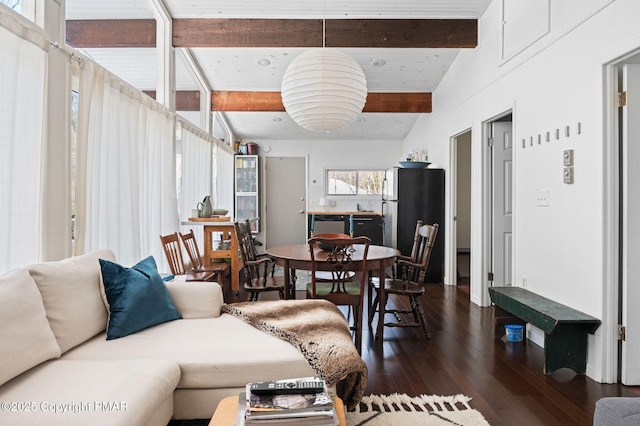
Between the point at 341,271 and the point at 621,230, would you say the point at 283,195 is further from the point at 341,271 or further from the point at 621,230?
the point at 621,230

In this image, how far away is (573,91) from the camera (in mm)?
2709

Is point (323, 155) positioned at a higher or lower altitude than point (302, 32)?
lower

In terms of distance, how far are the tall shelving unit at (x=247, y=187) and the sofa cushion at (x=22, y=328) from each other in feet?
19.9

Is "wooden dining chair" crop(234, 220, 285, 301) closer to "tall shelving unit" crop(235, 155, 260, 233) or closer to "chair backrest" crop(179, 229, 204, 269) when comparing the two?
"chair backrest" crop(179, 229, 204, 269)

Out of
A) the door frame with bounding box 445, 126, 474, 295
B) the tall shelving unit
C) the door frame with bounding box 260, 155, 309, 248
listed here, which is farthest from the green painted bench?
the tall shelving unit

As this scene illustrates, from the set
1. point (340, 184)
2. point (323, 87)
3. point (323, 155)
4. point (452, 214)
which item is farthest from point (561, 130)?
point (323, 155)

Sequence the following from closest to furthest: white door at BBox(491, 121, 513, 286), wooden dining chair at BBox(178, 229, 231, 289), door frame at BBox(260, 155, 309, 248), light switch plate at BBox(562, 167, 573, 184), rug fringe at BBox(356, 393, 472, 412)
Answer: rug fringe at BBox(356, 393, 472, 412) → light switch plate at BBox(562, 167, 573, 184) → wooden dining chair at BBox(178, 229, 231, 289) → white door at BBox(491, 121, 513, 286) → door frame at BBox(260, 155, 309, 248)

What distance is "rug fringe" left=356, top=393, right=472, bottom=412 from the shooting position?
2115 mm

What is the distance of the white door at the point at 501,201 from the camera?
13.6ft

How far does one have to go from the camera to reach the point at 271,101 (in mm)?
6062

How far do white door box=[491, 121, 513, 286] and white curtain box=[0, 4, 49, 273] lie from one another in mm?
3938

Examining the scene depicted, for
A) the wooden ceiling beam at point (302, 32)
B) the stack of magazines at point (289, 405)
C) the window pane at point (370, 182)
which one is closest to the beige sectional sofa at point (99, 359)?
the stack of magazines at point (289, 405)

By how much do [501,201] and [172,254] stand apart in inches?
134

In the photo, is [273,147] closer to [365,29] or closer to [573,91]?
[365,29]
